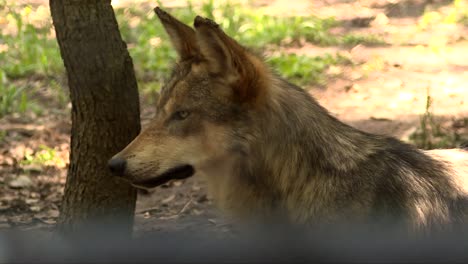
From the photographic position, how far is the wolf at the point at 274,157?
3.93 metres

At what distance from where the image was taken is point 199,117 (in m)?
4.09

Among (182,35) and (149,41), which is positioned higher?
(149,41)

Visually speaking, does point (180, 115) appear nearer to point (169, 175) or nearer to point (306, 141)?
point (169, 175)

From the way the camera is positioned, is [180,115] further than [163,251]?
Yes

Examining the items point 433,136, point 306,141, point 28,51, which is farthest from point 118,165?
point 28,51

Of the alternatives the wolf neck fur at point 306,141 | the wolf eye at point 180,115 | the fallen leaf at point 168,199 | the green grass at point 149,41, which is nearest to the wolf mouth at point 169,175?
the wolf eye at point 180,115

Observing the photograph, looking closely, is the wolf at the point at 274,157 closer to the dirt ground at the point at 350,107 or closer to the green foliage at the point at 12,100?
the dirt ground at the point at 350,107

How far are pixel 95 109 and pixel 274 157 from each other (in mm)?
A: 1191

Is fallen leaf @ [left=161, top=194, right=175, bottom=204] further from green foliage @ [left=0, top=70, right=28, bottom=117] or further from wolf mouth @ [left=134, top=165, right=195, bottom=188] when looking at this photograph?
wolf mouth @ [left=134, top=165, right=195, bottom=188]

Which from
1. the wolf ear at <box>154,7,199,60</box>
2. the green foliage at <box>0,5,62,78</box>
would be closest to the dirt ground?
the green foliage at <box>0,5,62,78</box>

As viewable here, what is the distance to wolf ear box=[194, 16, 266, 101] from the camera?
3855mm

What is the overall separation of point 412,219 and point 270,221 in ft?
2.23

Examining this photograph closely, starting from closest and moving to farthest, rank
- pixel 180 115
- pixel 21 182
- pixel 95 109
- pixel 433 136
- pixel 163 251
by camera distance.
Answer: pixel 163 251 → pixel 180 115 → pixel 95 109 → pixel 21 182 → pixel 433 136

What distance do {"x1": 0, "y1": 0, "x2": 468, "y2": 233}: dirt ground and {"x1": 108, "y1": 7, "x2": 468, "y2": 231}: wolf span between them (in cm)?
104
